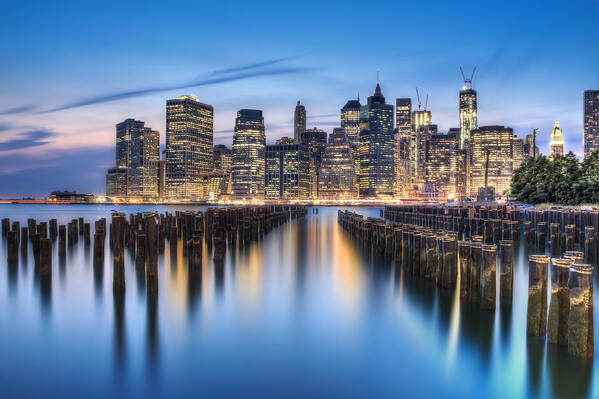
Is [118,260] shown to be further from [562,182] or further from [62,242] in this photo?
[562,182]

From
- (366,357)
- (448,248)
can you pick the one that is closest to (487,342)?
(366,357)

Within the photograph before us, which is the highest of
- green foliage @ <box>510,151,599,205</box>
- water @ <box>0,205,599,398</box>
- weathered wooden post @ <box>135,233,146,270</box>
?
green foliage @ <box>510,151,599,205</box>

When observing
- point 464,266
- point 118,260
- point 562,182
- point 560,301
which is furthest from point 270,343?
point 562,182

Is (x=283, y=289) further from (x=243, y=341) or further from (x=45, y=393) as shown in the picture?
(x=45, y=393)

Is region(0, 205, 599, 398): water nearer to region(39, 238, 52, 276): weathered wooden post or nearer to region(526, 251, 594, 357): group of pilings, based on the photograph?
region(526, 251, 594, 357): group of pilings

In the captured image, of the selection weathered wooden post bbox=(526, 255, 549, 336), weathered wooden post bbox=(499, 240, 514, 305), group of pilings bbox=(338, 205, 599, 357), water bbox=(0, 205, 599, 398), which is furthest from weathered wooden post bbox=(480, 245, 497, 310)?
weathered wooden post bbox=(526, 255, 549, 336)

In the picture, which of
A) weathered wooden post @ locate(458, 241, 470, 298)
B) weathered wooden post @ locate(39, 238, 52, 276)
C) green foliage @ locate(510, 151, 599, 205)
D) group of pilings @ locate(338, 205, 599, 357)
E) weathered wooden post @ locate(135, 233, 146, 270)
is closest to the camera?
group of pilings @ locate(338, 205, 599, 357)

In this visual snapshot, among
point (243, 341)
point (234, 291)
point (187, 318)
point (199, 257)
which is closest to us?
point (243, 341)

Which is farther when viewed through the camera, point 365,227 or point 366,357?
point 365,227
